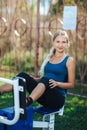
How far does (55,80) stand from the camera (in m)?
4.45

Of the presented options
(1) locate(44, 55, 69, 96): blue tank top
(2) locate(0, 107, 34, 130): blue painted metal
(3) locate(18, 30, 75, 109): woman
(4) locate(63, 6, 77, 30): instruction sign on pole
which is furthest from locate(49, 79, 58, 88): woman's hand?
(4) locate(63, 6, 77, 30): instruction sign on pole

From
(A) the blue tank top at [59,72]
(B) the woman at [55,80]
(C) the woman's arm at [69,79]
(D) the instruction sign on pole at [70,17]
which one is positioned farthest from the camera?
(D) the instruction sign on pole at [70,17]

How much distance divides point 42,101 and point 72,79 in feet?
1.35

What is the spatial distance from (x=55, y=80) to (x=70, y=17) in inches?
104

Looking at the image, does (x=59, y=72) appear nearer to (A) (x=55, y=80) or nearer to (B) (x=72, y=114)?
(A) (x=55, y=80)

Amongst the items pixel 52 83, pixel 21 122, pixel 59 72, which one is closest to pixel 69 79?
pixel 59 72

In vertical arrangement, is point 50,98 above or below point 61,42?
below

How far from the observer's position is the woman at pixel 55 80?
4.14m

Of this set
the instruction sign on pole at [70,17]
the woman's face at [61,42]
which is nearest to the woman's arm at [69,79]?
the woman's face at [61,42]

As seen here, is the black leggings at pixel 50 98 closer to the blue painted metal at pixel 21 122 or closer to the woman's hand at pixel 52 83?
the woman's hand at pixel 52 83

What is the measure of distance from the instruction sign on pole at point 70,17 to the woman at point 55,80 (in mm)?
2266

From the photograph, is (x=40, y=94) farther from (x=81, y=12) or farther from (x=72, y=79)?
(x=81, y=12)

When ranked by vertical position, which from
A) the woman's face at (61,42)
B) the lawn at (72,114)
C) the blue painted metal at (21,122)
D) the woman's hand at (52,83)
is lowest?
the lawn at (72,114)

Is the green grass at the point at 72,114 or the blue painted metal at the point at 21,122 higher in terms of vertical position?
the blue painted metal at the point at 21,122
